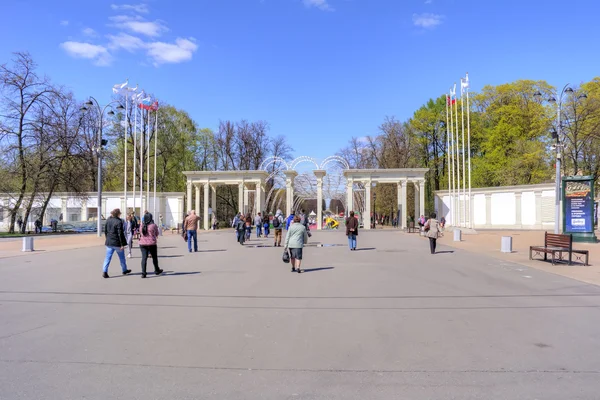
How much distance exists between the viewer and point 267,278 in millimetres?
11461

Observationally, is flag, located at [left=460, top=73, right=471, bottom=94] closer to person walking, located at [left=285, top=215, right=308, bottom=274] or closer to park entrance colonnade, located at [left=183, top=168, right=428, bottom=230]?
park entrance colonnade, located at [left=183, top=168, right=428, bottom=230]

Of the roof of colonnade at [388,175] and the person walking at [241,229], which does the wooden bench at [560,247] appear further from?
the roof of colonnade at [388,175]

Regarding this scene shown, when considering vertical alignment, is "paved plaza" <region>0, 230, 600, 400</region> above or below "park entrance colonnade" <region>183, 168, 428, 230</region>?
below

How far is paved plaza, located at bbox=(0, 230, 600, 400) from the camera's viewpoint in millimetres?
4383

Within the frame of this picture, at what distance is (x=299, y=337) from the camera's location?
19.9ft

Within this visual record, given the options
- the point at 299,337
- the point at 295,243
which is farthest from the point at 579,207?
the point at 299,337

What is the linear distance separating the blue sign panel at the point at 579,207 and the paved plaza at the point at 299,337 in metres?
12.9

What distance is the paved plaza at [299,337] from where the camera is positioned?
4383 mm

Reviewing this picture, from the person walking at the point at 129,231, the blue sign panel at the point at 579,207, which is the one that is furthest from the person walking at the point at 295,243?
the blue sign panel at the point at 579,207

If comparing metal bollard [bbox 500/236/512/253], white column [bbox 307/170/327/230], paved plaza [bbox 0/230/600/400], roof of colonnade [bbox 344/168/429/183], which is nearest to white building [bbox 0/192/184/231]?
white column [bbox 307/170/327/230]

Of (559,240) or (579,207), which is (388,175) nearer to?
(579,207)

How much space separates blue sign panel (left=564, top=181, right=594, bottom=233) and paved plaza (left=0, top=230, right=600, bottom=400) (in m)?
12.9

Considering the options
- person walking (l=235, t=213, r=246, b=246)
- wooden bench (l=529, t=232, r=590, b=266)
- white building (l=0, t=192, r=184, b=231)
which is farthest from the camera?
white building (l=0, t=192, r=184, b=231)

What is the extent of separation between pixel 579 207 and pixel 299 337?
70.2 ft
